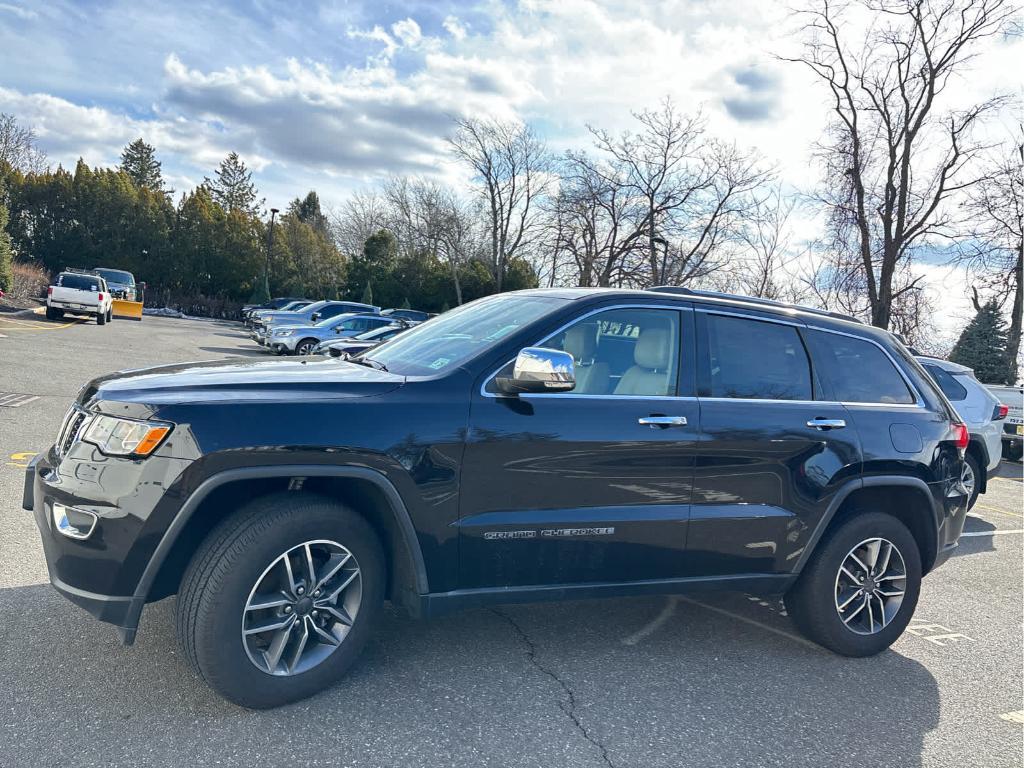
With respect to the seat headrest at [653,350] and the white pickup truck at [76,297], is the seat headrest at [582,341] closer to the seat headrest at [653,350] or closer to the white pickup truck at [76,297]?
the seat headrest at [653,350]

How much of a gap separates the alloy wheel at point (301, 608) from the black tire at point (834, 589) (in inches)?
96.2

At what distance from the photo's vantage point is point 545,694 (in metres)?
3.38

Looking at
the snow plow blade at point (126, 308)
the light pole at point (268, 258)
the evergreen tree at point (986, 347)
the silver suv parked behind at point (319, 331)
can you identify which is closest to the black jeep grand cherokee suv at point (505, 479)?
the silver suv parked behind at point (319, 331)

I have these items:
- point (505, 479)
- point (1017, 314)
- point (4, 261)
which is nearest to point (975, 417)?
point (505, 479)

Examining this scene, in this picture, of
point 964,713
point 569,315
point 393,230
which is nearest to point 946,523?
point 964,713

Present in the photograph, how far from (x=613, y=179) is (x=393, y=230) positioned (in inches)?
887

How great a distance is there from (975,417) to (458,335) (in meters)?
7.44

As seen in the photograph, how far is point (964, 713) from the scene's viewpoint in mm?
3656

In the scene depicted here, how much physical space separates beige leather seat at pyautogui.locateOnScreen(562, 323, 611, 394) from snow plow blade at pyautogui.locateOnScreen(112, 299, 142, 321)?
3026cm

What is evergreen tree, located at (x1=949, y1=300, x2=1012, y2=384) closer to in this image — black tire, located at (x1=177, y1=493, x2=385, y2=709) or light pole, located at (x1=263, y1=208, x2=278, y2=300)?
black tire, located at (x1=177, y1=493, x2=385, y2=709)

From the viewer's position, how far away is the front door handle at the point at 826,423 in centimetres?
393

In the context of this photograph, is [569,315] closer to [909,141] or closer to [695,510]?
[695,510]

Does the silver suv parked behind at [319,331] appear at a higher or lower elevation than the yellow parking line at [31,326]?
higher

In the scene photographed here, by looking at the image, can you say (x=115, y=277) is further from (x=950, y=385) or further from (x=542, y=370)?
(x=542, y=370)
